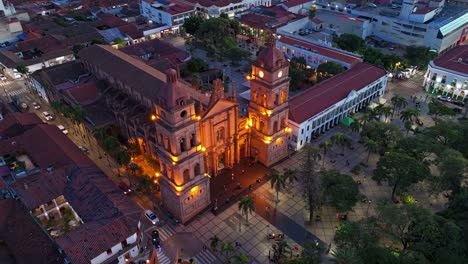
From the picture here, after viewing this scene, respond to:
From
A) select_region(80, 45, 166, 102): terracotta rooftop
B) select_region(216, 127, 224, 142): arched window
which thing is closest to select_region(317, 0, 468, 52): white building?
select_region(80, 45, 166, 102): terracotta rooftop

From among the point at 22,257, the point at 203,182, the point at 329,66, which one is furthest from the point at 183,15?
the point at 22,257

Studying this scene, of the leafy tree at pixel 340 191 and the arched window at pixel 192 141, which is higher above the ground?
the arched window at pixel 192 141

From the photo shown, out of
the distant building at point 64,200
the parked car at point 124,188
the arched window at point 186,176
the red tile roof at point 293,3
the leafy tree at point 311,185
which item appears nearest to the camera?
the distant building at point 64,200

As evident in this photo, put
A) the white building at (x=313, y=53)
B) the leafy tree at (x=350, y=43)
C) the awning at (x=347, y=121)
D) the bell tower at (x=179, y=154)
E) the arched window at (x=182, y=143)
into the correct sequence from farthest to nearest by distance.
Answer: the leafy tree at (x=350, y=43) → the white building at (x=313, y=53) → the awning at (x=347, y=121) → the arched window at (x=182, y=143) → the bell tower at (x=179, y=154)

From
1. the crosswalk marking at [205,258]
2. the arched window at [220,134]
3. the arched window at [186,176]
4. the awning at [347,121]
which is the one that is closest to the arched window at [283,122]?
the arched window at [220,134]

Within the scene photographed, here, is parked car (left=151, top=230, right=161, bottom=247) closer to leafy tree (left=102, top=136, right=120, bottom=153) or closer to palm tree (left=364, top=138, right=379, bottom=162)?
leafy tree (left=102, top=136, right=120, bottom=153)

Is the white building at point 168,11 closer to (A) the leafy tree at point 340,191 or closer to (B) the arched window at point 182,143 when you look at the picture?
(B) the arched window at point 182,143

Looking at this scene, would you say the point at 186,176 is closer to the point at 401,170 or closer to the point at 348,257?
the point at 348,257

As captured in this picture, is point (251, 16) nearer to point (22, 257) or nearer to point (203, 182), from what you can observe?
point (203, 182)
